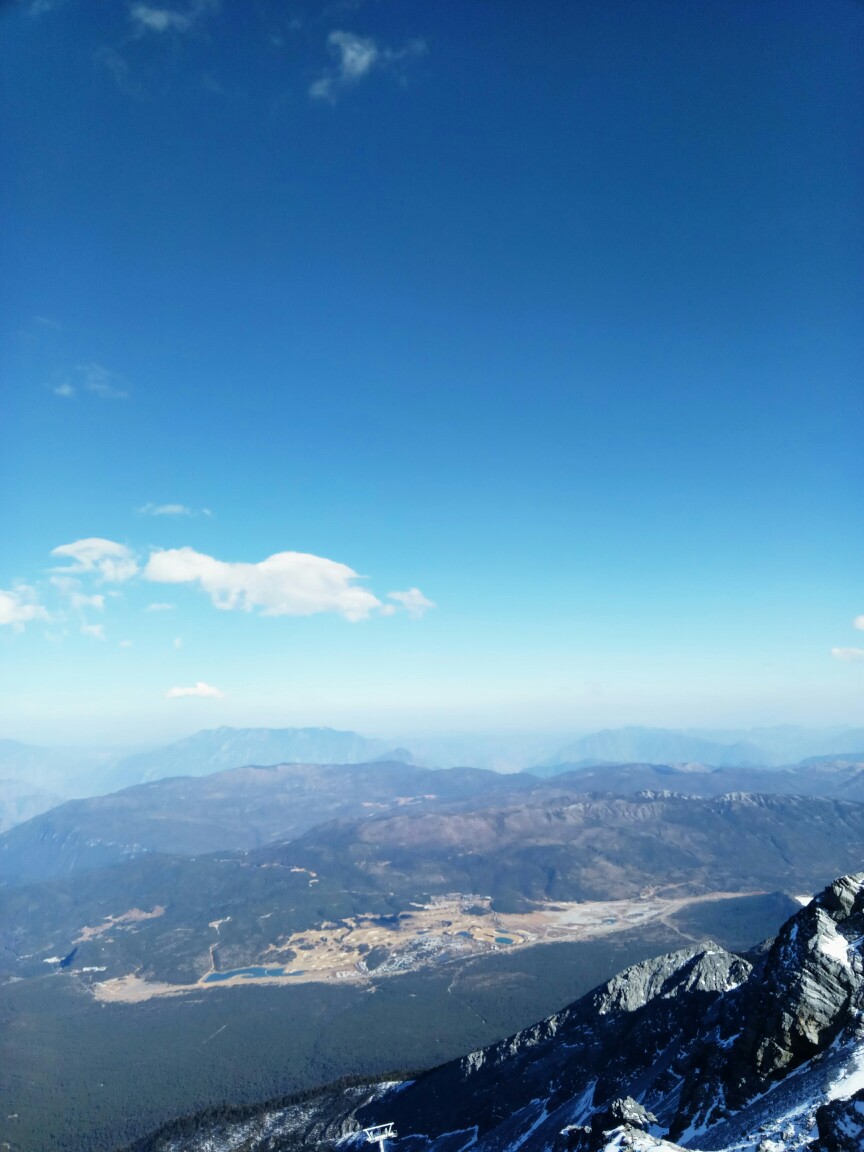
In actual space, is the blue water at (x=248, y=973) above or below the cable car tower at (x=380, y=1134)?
below

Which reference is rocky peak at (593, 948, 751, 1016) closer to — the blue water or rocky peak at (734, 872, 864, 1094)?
rocky peak at (734, 872, 864, 1094)

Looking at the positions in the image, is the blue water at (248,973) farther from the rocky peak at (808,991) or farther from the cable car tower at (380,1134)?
Result: the rocky peak at (808,991)

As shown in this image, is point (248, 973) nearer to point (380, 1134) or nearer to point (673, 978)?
point (380, 1134)

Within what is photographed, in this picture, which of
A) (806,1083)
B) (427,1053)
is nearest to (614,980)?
(806,1083)

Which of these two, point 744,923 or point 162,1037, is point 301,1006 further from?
point 744,923

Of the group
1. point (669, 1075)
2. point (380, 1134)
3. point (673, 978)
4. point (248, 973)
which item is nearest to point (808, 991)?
point (669, 1075)

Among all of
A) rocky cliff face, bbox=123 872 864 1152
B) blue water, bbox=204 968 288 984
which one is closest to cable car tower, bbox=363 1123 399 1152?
rocky cliff face, bbox=123 872 864 1152

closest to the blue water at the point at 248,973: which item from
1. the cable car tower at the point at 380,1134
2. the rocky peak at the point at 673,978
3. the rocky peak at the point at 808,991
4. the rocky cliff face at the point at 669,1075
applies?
the rocky cliff face at the point at 669,1075
